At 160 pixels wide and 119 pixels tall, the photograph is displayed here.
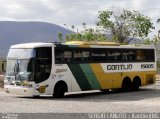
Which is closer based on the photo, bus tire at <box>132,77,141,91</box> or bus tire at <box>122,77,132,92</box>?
bus tire at <box>122,77,132,92</box>

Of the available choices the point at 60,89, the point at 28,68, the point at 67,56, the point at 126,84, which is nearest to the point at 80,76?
the point at 67,56

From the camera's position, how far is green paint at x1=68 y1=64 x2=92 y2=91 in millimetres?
26647

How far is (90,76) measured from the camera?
27.8m

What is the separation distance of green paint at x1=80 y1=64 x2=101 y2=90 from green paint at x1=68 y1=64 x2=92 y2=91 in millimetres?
178

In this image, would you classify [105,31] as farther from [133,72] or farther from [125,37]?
[133,72]

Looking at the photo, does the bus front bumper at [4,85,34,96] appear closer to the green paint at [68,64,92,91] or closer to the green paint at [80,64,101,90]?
the green paint at [68,64,92,91]

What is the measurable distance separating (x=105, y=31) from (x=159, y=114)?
143 feet

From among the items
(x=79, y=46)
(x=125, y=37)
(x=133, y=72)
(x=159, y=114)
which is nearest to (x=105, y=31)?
(x=125, y=37)

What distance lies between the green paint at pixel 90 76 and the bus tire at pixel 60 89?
1.62 m

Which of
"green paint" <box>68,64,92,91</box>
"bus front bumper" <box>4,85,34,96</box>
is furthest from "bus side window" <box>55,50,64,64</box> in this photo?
"bus front bumper" <box>4,85,34,96</box>

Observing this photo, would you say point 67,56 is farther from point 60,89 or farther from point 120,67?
point 120,67

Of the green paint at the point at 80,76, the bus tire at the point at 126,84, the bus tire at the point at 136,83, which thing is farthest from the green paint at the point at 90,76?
the bus tire at the point at 136,83

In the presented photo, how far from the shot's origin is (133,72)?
3134cm

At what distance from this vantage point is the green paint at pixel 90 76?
27.3 m
